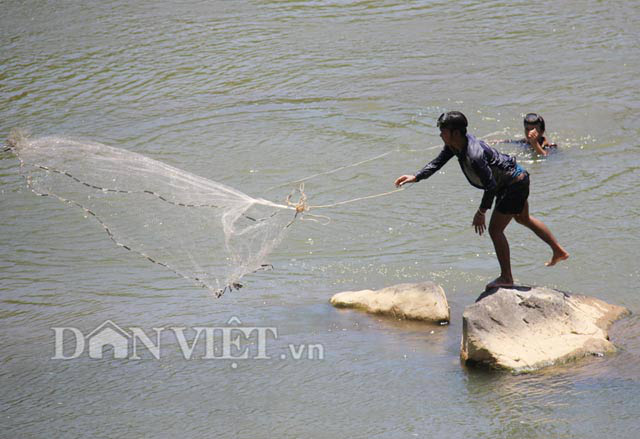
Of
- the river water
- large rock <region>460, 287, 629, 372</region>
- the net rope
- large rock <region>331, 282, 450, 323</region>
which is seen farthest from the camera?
the net rope

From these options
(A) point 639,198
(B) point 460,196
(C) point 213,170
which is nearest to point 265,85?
(C) point 213,170

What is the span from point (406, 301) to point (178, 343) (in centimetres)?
191

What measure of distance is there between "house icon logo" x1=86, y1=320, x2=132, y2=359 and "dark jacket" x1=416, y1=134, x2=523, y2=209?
2.72 meters

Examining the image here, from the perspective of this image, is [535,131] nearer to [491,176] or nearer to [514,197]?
[514,197]

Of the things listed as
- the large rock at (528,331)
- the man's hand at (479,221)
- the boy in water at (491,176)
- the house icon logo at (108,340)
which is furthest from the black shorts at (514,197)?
the house icon logo at (108,340)

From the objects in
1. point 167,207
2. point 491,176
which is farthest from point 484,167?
point 167,207

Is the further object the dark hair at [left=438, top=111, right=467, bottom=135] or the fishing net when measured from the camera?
the fishing net

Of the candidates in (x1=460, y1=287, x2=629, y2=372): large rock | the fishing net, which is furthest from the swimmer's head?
(x1=460, y1=287, x2=629, y2=372): large rock

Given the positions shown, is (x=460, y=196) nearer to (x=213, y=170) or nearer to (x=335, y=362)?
(x=213, y=170)

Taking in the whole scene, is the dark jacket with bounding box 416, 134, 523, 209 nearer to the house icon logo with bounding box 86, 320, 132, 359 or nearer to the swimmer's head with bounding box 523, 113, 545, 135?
the house icon logo with bounding box 86, 320, 132, 359

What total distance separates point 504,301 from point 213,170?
5647mm

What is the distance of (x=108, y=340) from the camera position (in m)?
6.86

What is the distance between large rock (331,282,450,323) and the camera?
6898mm

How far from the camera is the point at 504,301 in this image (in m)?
6.31
